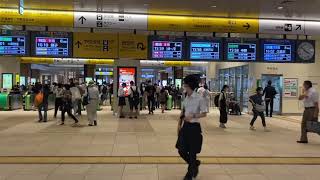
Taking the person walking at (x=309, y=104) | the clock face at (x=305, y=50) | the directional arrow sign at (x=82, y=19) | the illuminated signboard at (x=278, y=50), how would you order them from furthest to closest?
the clock face at (x=305, y=50) < the illuminated signboard at (x=278, y=50) < the directional arrow sign at (x=82, y=19) < the person walking at (x=309, y=104)

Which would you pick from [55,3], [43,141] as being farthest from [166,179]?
[55,3]

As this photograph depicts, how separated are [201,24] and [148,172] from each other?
9.04m

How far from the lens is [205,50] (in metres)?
16.4

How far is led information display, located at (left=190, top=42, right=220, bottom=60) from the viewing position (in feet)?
53.7

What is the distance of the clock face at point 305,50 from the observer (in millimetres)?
16969

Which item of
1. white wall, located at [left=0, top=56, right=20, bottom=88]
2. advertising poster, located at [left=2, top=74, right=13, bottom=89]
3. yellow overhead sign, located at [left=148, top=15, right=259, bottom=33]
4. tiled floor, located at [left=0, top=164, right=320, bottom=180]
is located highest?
yellow overhead sign, located at [left=148, top=15, right=259, bottom=33]

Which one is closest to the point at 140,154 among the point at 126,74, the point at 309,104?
the point at 309,104

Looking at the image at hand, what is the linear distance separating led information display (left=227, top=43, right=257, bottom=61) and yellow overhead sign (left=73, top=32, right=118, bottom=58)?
413 centimetres

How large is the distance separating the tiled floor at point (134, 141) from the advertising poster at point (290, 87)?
732 cm

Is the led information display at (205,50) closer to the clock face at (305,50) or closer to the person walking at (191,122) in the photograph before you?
the clock face at (305,50)

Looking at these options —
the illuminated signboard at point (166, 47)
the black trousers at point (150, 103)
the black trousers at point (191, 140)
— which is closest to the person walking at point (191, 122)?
the black trousers at point (191, 140)

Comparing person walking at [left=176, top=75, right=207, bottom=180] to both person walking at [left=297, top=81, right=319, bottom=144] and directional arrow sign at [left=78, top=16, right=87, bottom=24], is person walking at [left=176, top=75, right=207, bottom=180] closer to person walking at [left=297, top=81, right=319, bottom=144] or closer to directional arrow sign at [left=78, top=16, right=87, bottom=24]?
person walking at [left=297, top=81, right=319, bottom=144]

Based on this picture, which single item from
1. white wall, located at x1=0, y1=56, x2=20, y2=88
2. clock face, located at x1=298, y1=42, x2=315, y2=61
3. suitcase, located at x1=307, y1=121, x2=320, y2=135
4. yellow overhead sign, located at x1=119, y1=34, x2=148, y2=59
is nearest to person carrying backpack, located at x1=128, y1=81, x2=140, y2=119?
yellow overhead sign, located at x1=119, y1=34, x2=148, y2=59

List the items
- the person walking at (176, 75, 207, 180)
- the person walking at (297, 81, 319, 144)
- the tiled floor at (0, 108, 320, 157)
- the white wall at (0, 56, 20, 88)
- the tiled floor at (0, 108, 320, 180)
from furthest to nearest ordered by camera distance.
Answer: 1. the white wall at (0, 56, 20, 88)
2. the person walking at (297, 81, 319, 144)
3. the tiled floor at (0, 108, 320, 157)
4. the tiled floor at (0, 108, 320, 180)
5. the person walking at (176, 75, 207, 180)
